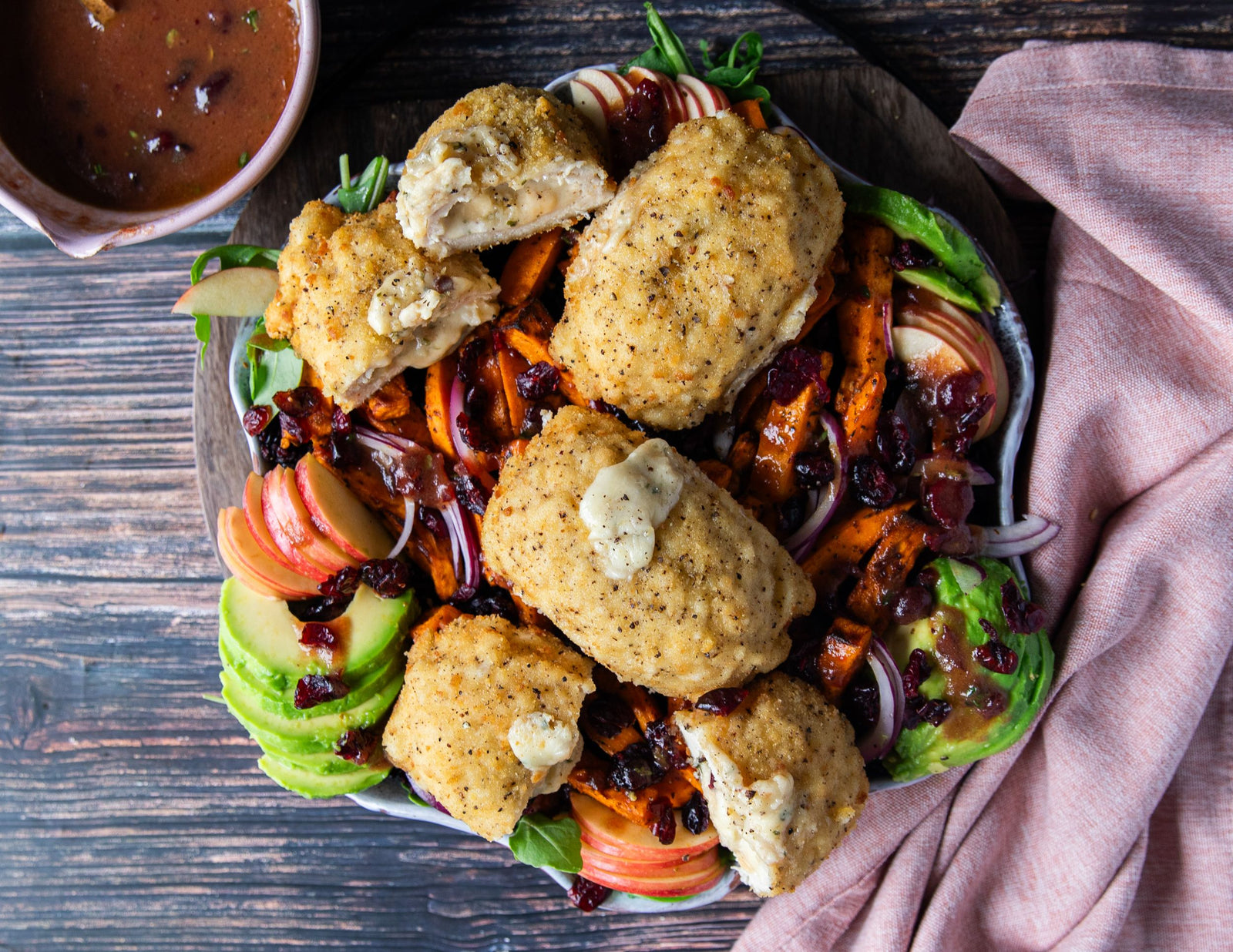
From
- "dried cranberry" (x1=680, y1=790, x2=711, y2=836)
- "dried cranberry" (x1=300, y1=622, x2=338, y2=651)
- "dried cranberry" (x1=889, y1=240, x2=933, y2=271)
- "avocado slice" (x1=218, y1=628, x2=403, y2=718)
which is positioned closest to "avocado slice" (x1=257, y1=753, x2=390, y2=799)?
"avocado slice" (x1=218, y1=628, x2=403, y2=718)

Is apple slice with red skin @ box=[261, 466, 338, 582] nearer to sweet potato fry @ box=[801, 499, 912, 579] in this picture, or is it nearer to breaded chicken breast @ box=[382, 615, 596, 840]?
breaded chicken breast @ box=[382, 615, 596, 840]

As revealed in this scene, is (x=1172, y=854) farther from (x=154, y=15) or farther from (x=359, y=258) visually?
(x=154, y=15)

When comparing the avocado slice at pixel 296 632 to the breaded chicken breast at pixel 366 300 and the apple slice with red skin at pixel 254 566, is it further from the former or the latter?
the breaded chicken breast at pixel 366 300

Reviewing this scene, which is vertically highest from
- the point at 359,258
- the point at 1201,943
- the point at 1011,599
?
the point at 359,258

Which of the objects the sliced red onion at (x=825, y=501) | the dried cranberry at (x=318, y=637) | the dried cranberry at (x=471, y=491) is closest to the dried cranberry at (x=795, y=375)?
the sliced red onion at (x=825, y=501)

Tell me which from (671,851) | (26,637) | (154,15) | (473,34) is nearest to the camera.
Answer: (671,851)

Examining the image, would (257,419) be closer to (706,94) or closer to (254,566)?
(254,566)

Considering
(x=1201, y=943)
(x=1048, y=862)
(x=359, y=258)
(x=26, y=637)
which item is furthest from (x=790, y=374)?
(x=26, y=637)
